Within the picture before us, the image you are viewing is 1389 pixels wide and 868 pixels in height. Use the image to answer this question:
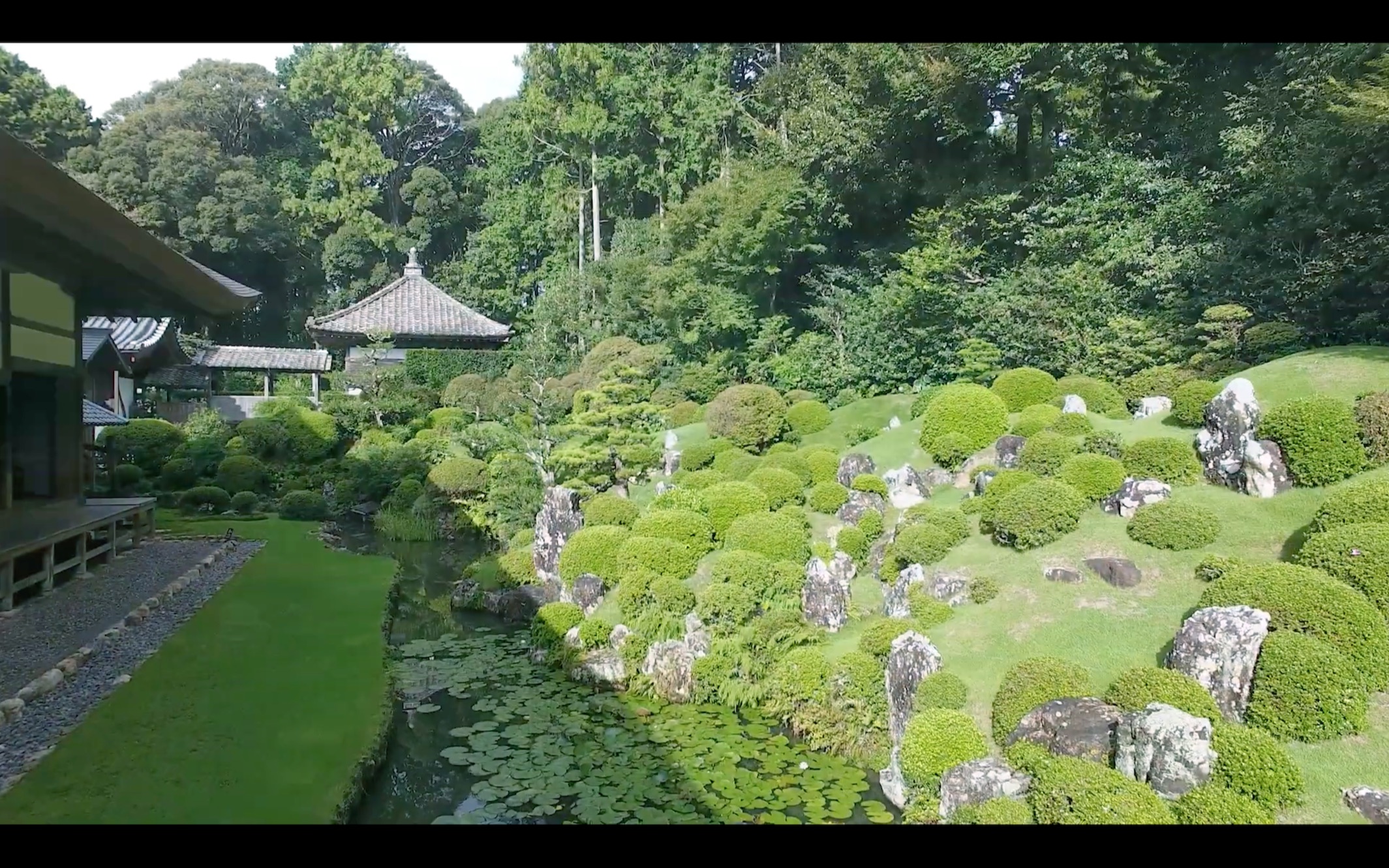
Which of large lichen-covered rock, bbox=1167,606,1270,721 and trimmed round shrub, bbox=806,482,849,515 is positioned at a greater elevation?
trimmed round shrub, bbox=806,482,849,515

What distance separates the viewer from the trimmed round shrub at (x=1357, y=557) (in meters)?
6.37

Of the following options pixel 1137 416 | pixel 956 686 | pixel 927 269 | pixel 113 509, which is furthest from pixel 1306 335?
pixel 113 509

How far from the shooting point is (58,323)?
11.1 metres

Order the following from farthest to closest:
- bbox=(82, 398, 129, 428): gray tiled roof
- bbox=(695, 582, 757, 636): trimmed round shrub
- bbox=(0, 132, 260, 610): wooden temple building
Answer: bbox=(82, 398, 129, 428): gray tiled roof < bbox=(695, 582, 757, 636): trimmed round shrub < bbox=(0, 132, 260, 610): wooden temple building

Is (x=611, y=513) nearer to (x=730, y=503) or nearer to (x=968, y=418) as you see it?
(x=730, y=503)

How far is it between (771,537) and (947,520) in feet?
6.82

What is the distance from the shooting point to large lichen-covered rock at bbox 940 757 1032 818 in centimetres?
593

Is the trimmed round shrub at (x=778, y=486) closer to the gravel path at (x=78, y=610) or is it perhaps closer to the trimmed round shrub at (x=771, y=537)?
the trimmed round shrub at (x=771, y=537)

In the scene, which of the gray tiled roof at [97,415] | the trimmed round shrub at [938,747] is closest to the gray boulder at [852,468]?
the trimmed round shrub at [938,747]

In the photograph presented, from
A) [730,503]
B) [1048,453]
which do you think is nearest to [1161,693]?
[1048,453]

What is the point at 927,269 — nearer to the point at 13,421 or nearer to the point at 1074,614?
the point at 1074,614

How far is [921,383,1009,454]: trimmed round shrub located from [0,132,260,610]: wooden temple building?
985cm

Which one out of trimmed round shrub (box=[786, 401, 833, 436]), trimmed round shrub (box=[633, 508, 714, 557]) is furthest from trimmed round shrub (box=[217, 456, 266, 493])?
trimmed round shrub (box=[786, 401, 833, 436])

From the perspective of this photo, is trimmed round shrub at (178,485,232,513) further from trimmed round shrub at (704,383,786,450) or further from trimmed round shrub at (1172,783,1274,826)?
trimmed round shrub at (1172,783,1274,826)
